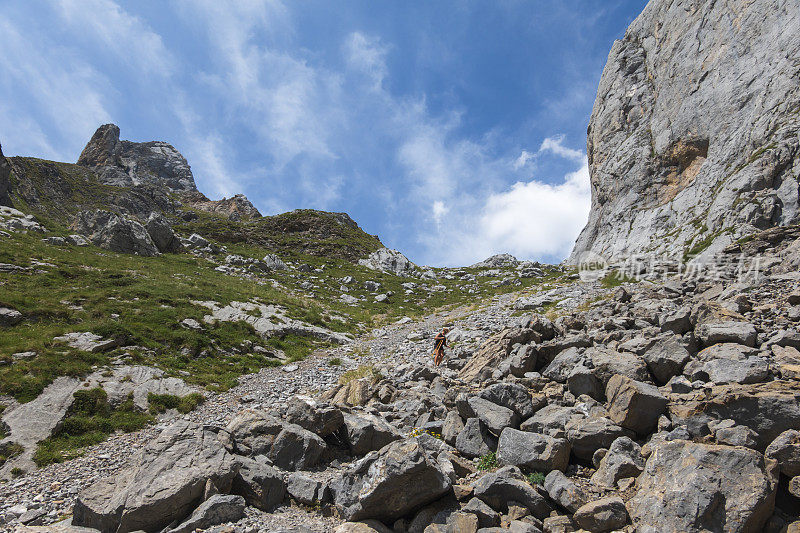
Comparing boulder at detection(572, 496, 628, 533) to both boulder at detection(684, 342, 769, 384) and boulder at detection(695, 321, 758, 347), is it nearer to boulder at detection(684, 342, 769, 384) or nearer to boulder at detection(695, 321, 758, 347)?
boulder at detection(684, 342, 769, 384)

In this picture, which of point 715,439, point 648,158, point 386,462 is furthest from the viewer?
point 648,158

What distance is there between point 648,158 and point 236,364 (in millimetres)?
83398

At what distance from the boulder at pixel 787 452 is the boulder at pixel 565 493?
11.9 ft

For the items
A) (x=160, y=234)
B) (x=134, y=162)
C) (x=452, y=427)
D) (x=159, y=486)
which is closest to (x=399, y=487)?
(x=452, y=427)

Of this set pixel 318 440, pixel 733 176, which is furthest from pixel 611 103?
pixel 318 440

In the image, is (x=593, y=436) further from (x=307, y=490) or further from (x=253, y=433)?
(x=253, y=433)

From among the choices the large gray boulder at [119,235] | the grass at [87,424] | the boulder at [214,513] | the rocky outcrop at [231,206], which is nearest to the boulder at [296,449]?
the boulder at [214,513]

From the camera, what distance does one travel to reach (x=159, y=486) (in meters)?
8.41

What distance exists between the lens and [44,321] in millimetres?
20781

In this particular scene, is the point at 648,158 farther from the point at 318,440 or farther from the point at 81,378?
the point at 81,378

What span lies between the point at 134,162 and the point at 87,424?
214 meters

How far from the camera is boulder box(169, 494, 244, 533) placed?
775 cm

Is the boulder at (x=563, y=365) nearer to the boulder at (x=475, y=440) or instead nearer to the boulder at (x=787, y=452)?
the boulder at (x=475, y=440)

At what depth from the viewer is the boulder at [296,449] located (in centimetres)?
1074
